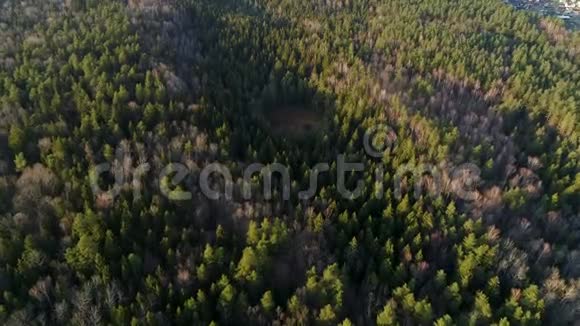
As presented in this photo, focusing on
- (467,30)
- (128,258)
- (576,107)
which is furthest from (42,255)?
(467,30)

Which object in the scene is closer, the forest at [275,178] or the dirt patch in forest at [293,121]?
the forest at [275,178]

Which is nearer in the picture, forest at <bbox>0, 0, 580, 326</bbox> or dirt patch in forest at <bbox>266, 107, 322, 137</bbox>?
forest at <bbox>0, 0, 580, 326</bbox>

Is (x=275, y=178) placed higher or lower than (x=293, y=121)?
higher

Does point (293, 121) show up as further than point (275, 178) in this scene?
Yes

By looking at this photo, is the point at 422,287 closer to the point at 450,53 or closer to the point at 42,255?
the point at 42,255
